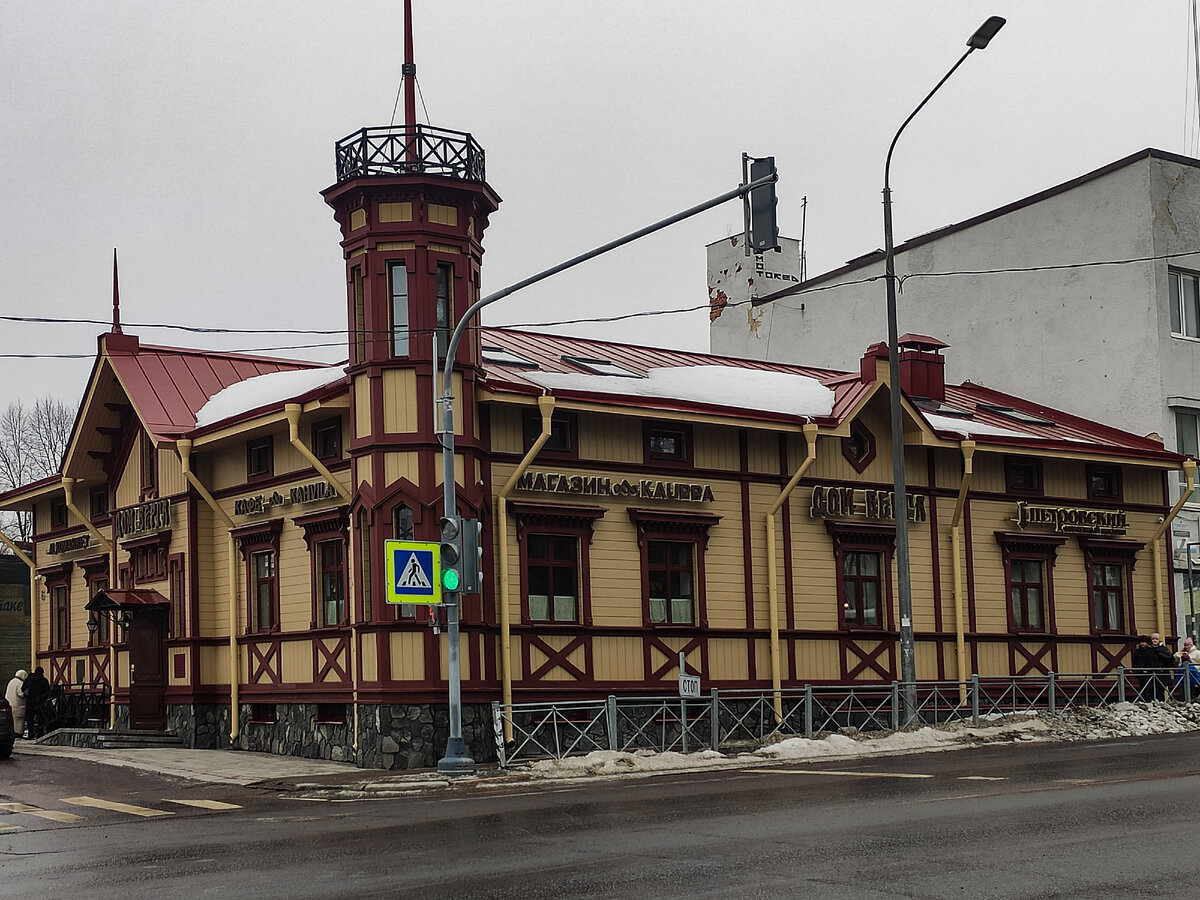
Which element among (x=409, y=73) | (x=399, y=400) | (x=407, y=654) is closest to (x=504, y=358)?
(x=399, y=400)

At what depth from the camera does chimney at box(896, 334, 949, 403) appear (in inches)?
1300

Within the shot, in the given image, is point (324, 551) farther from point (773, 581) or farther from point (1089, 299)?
point (1089, 299)

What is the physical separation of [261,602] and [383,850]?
15.6m

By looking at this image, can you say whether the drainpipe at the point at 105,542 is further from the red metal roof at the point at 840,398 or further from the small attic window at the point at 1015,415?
the small attic window at the point at 1015,415

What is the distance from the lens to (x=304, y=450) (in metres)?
23.8

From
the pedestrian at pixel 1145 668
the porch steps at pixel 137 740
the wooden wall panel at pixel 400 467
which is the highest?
the wooden wall panel at pixel 400 467

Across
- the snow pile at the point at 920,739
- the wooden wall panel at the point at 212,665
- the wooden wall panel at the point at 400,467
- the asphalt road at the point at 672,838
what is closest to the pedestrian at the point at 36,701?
the wooden wall panel at the point at 212,665

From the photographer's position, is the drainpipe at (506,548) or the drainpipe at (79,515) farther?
the drainpipe at (79,515)

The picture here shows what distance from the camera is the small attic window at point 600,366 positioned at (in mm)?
27558

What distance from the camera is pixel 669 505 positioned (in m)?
25.7

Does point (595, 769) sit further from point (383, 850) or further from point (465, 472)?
point (383, 850)

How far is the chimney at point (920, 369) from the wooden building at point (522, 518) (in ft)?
0.26

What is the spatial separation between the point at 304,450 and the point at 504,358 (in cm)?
473

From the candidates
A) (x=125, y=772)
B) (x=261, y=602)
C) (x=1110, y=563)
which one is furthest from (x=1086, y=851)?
(x=1110, y=563)
